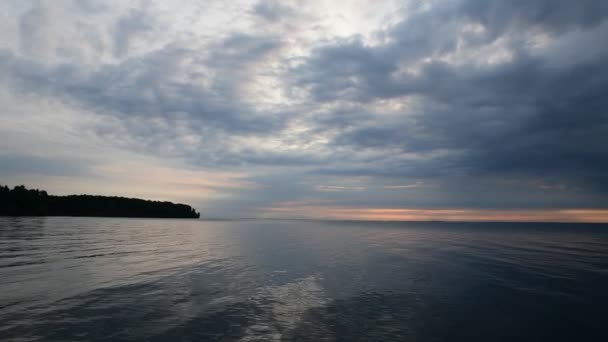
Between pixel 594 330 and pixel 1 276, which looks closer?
pixel 594 330

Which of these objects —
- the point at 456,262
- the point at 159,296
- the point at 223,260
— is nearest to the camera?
the point at 159,296

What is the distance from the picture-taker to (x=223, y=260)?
3428 centimetres

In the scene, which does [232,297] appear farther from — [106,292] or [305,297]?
[106,292]

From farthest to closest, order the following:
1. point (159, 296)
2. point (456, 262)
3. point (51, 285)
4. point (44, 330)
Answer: point (456, 262)
point (51, 285)
point (159, 296)
point (44, 330)

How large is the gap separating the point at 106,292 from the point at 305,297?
1243cm

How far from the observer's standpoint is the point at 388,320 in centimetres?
1546

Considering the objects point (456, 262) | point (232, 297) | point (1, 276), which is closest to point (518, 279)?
point (456, 262)

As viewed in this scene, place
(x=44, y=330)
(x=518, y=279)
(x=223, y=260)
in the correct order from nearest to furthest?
(x=44, y=330) → (x=518, y=279) → (x=223, y=260)

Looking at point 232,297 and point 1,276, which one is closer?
point 232,297

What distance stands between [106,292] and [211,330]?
32.8 ft

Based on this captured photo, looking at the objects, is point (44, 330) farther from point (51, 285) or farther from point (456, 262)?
point (456, 262)

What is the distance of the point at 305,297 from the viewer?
762 inches

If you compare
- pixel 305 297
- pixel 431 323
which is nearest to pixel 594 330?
pixel 431 323

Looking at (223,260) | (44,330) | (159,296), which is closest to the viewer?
(44,330)
